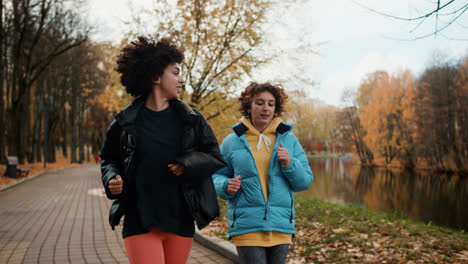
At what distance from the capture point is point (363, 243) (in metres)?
6.19

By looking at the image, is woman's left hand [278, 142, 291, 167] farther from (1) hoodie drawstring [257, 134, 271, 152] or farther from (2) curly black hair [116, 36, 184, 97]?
(2) curly black hair [116, 36, 184, 97]

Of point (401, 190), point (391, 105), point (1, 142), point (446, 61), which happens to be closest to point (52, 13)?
point (1, 142)

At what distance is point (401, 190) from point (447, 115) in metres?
16.1

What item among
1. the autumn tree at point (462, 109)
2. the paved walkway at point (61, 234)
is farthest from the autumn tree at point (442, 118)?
the paved walkway at point (61, 234)

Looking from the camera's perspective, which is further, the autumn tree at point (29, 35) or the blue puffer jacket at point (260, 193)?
the autumn tree at point (29, 35)

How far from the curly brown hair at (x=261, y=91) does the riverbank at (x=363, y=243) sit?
8.54ft

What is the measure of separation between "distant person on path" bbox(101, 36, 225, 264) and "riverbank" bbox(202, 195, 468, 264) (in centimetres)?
315

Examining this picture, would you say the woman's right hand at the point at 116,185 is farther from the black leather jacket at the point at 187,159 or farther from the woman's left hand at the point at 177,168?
the woman's left hand at the point at 177,168

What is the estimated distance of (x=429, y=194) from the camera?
1778 cm

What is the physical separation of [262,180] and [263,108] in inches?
23.4

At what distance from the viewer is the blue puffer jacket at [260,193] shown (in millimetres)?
2787

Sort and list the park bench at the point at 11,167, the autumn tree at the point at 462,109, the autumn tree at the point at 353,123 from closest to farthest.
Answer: the park bench at the point at 11,167 → the autumn tree at the point at 462,109 → the autumn tree at the point at 353,123

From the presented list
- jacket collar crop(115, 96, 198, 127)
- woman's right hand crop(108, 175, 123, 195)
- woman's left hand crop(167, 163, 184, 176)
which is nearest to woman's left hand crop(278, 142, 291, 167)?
jacket collar crop(115, 96, 198, 127)

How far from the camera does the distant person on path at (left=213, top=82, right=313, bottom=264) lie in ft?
9.08
